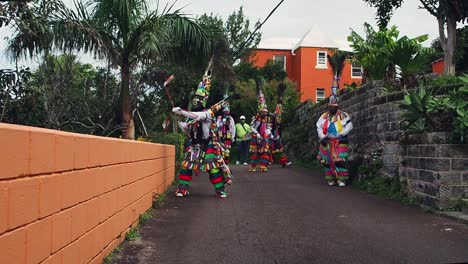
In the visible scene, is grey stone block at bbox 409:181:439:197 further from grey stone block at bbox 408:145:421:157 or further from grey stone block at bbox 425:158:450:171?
grey stone block at bbox 408:145:421:157

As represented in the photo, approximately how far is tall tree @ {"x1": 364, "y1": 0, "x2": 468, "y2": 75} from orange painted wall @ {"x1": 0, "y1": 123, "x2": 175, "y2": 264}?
15845 millimetres

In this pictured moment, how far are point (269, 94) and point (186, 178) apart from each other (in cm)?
2076

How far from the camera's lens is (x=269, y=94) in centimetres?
3070

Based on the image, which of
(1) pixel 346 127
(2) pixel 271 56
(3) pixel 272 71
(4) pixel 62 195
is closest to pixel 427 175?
(1) pixel 346 127

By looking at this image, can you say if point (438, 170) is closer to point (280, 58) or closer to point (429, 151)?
point (429, 151)

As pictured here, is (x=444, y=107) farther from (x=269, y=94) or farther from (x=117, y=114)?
(x=269, y=94)

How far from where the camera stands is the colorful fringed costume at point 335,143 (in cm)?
1217

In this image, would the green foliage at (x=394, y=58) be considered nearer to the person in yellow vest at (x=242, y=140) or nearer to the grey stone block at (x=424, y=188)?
the grey stone block at (x=424, y=188)

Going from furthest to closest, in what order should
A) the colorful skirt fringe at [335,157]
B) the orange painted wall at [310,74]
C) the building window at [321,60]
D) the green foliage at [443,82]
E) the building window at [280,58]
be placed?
the building window at [280,58] → the building window at [321,60] → the orange painted wall at [310,74] → the colorful skirt fringe at [335,157] → the green foliage at [443,82]

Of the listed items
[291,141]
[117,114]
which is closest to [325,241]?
[117,114]

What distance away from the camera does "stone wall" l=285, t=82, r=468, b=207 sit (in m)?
8.16

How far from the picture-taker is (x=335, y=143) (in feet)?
40.0

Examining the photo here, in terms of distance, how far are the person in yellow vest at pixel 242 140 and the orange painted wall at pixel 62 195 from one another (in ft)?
46.5

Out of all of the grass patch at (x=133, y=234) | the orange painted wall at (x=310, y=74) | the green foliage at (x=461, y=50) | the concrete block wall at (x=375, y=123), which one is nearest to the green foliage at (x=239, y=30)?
the orange painted wall at (x=310, y=74)
